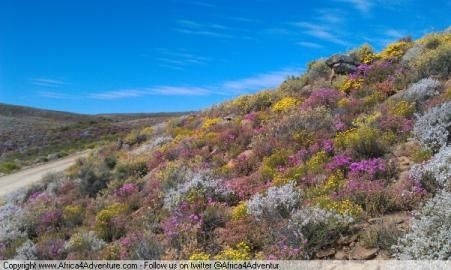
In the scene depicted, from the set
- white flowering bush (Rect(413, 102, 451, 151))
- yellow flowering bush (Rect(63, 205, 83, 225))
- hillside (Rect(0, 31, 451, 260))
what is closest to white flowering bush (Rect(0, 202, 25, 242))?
hillside (Rect(0, 31, 451, 260))

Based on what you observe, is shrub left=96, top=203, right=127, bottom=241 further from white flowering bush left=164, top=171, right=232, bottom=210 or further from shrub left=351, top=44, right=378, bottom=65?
shrub left=351, top=44, right=378, bottom=65

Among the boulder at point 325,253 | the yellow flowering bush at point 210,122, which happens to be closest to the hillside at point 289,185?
the boulder at point 325,253

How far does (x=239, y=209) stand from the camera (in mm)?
12031

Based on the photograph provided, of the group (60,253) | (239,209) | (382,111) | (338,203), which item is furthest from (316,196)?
(60,253)

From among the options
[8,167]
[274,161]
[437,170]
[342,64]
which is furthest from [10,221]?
[8,167]

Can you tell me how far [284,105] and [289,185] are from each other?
29.8 feet

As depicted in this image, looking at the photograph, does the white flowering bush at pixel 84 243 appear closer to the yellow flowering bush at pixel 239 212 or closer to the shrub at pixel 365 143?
the yellow flowering bush at pixel 239 212

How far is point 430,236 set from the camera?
820cm

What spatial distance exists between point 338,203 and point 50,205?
37.5 feet

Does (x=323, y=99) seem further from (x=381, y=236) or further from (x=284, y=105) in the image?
(x=381, y=236)

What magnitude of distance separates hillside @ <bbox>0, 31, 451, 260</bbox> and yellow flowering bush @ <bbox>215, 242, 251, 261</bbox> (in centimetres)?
4

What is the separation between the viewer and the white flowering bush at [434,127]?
12448mm

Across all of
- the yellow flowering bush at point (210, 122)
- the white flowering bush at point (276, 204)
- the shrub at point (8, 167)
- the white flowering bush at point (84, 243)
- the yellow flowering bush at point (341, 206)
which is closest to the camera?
the yellow flowering bush at point (341, 206)

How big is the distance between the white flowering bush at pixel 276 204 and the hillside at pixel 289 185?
1.2 inches
